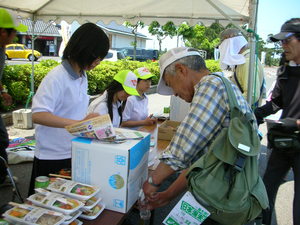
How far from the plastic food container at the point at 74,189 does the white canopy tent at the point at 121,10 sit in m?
3.08

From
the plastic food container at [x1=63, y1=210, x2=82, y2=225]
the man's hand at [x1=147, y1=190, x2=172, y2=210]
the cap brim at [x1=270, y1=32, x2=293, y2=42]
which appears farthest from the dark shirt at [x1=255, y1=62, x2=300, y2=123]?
the plastic food container at [x1=63, y1=210, x2=82, y2=225]

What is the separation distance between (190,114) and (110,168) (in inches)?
16.6

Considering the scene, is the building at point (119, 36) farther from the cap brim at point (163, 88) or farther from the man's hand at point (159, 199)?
the man's hand at point (159, 199)

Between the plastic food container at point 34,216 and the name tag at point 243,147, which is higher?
the name tag at point 243,147

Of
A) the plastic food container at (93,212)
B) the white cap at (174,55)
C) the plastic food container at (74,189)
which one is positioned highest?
the white cap at (174,55)

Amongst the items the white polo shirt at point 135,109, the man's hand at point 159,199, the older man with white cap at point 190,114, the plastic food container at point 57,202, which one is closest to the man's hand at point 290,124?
the older man with white cap at point 190,114

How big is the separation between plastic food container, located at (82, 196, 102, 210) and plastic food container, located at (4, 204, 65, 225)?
139 mm

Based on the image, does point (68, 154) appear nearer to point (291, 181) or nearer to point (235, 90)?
point (235, 90)

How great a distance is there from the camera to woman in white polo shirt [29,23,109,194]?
1467mm

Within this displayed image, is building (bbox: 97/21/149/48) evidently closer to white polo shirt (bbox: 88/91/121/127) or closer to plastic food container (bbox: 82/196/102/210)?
white polo shirt (bbox: 88/91/121/127)

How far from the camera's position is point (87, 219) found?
46.8 inches

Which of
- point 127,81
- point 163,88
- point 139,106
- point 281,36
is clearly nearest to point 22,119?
point 139,106

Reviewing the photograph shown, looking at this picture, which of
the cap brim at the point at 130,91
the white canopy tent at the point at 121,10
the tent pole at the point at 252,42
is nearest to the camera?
the cap brim at the point at 130,91

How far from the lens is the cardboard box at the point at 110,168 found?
3.96ft
